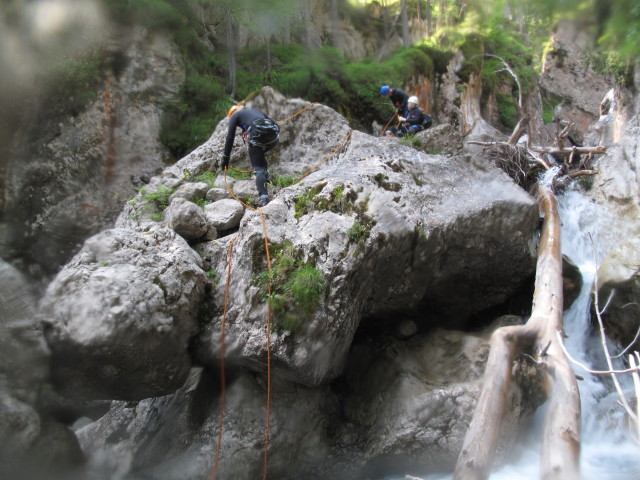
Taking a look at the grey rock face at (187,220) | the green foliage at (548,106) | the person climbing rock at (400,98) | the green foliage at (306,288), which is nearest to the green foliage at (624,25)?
the green foliage at (306,288)

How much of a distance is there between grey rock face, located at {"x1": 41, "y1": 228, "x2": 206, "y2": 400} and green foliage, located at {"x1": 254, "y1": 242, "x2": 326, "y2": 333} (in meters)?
0.94

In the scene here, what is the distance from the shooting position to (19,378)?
394 cm

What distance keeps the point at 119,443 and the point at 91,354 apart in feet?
6.29

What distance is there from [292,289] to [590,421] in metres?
4.35

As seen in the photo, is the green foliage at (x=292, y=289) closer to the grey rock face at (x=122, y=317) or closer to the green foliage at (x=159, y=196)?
the grey rock face at (x=122, y=317)

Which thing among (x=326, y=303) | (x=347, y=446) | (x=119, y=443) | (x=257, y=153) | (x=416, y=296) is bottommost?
(x=347, y=446)

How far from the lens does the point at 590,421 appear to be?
18.0 ft

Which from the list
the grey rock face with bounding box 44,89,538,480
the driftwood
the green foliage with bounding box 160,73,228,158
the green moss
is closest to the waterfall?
the driftwood

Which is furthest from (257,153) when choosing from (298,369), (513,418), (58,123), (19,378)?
(58,123)

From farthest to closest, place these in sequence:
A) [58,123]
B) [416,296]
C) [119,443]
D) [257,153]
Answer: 1. [58,123]
2. [257,153]
3. [416,296]
4. [119,443]

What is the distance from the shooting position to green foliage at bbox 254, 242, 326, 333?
4504mm

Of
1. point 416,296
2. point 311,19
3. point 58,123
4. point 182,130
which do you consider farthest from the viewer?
point 311,19

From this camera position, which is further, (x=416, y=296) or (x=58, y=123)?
(x=58, y=123)

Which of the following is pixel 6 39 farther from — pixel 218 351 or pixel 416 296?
pixel 416 296
